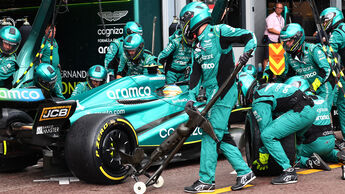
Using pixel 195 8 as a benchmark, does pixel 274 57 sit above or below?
below

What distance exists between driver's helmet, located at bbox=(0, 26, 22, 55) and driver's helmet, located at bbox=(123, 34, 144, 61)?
1559mm

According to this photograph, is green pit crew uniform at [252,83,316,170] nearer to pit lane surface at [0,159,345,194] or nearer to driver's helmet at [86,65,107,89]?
pit lane surface at [0,159,345,194]

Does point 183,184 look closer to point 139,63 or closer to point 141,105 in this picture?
point 141,105

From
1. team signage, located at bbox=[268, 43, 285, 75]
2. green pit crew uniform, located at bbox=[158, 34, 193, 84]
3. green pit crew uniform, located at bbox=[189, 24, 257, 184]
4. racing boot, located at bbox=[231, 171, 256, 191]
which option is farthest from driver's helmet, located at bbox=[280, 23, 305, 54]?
team signage, located at bbox=[268, 43, 285, 75]

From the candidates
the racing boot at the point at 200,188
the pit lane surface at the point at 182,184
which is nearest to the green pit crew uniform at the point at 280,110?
the pit lane surface at the point at 182,184

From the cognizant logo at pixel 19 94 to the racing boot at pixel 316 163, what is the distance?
3464mm

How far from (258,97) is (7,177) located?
337 centimetres

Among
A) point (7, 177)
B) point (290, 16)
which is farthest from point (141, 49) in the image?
point (290, 16)

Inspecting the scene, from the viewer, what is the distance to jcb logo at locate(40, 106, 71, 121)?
7102 mm

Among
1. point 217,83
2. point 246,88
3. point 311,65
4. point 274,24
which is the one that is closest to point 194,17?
point 217,83

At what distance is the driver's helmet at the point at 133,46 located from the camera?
9.50 meters

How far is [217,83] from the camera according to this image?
23.6ft

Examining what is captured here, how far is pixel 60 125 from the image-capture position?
291 inches

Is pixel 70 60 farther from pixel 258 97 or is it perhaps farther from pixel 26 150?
pixel 258 97
